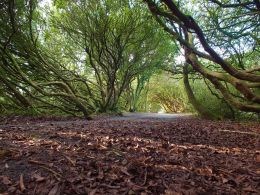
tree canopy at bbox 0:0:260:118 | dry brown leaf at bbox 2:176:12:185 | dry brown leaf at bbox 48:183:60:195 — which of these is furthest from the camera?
tree canopy at bbox 0:0:260:118

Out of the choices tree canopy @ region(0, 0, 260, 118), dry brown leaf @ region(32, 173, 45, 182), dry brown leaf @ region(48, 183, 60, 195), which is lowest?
dry brown leaf @ region(48, 183, 60, 195)

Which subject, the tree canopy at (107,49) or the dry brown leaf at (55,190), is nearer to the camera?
the dry brown leaf at (55,190)

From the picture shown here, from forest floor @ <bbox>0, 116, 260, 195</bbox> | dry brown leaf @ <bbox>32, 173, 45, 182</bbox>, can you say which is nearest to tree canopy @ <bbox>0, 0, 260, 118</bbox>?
forest floor @ <bbox>0, 116, 260, 195</bbox>

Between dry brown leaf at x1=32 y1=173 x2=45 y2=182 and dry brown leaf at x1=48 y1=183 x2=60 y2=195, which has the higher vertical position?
dry brown leaf at x1=32 y1=173 x2=45 y2=182

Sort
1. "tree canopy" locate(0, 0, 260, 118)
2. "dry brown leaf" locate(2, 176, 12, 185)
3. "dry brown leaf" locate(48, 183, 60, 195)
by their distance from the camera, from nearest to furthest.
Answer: "dry brown leaf" locate(48, 183, 60, 195) < "dry brown leaf" locate(2, 176, 12, 185) < "tree canopy" locate(0, 0, 260, 118)

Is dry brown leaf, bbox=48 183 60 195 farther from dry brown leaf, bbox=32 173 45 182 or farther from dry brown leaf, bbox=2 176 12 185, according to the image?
dry brown leaf, bbox=2 176 12 185

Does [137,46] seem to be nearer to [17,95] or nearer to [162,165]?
[17,95]

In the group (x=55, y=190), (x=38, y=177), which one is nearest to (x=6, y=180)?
(x=38, y=177)

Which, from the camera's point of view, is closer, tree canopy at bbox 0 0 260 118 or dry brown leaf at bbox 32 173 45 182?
dry brown leaf at bbox 32 173 45 182

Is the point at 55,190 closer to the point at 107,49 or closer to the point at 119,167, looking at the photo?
the point at 119,167

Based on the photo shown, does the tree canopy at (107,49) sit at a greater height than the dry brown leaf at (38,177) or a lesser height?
greater

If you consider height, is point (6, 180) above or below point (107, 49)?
below

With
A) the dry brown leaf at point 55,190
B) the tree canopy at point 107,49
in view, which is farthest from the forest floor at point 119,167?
the tree canopy at point 107,49

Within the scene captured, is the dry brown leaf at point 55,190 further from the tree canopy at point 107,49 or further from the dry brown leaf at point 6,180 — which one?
the tree canopy at point 107,49
